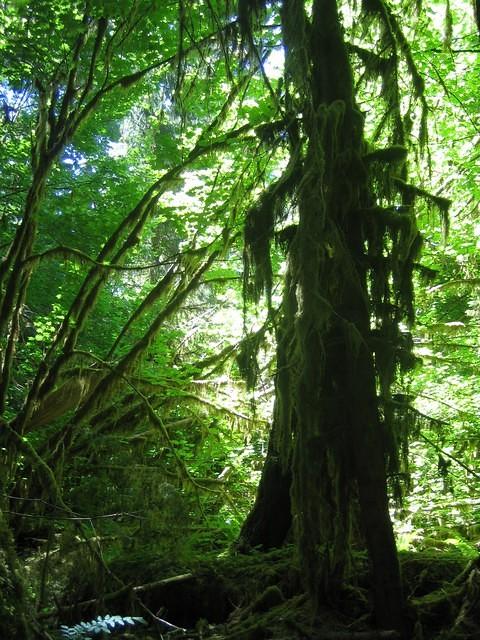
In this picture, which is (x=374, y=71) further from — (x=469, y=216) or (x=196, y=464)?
(x=196, y=464)

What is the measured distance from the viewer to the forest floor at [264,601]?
3.73 m

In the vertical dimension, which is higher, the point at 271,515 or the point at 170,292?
the point at 170,292

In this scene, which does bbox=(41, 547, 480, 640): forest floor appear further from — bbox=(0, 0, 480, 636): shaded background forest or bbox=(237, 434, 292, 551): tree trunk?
bbox=(0, 0, 480, 636): shaded background forest

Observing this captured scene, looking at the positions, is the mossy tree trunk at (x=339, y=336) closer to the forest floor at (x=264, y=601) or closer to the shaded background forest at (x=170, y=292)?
the forest floor at (x=264, y=601)

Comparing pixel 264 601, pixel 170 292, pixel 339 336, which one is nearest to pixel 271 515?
pixel 264 601

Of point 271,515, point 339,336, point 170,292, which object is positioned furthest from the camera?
point 170,292

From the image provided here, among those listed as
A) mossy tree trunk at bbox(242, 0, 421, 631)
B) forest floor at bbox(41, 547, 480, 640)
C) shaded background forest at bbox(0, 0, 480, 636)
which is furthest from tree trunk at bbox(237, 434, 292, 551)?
mossy tree trunk at bbox(242, 0, 421, 631)

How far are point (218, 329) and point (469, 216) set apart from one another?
5223 millimetres

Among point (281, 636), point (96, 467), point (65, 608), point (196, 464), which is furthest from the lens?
point (196, 464)

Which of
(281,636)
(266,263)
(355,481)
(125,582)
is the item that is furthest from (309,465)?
(125,582)

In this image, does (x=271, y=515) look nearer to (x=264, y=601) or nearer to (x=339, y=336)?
(x=264, y=601)

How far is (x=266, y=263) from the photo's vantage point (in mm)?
4312

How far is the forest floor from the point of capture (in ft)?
12.2

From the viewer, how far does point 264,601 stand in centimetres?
427
